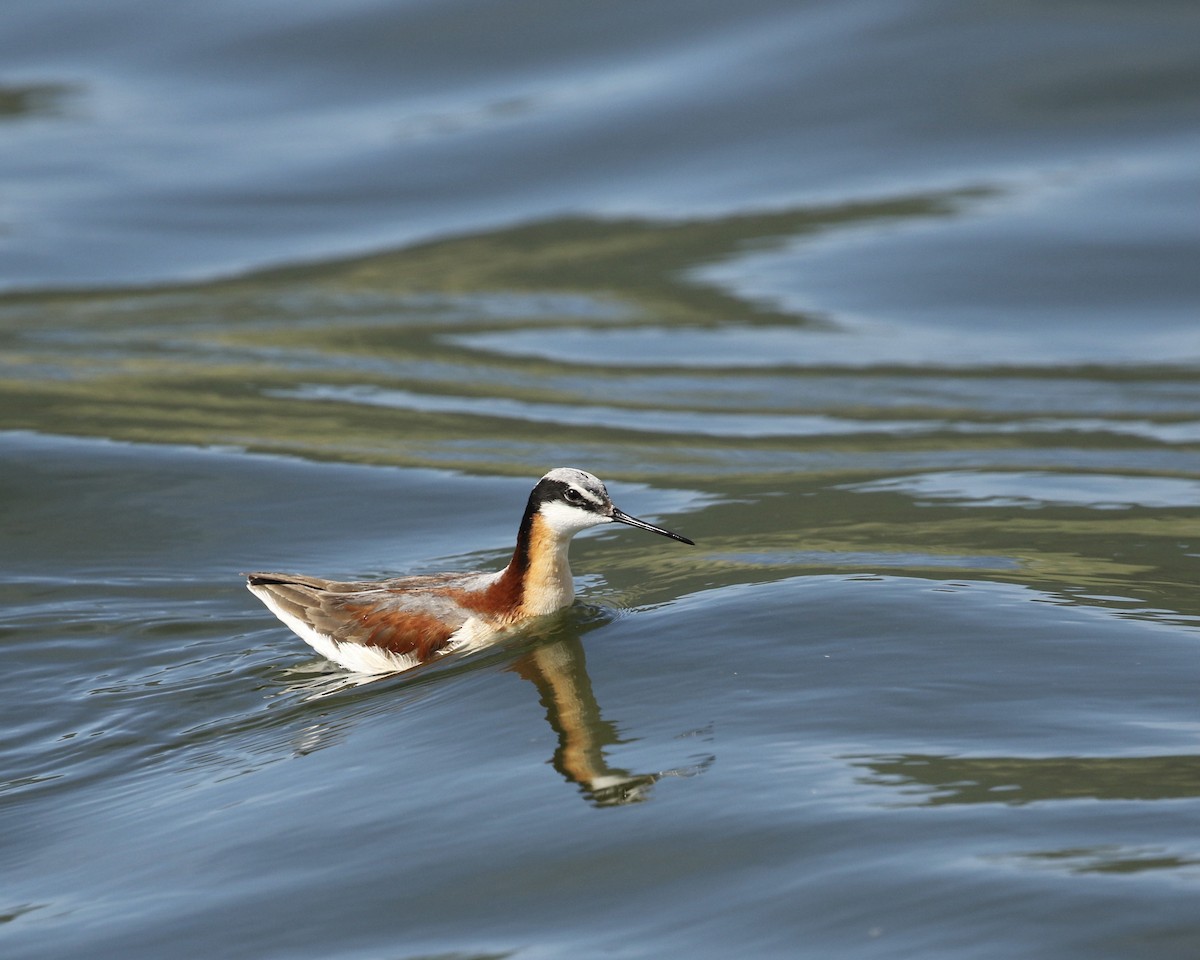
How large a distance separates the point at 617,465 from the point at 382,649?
Result: 375 cm

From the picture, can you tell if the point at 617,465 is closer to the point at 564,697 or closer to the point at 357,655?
the point at 357,655

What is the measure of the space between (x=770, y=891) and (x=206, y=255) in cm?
1303

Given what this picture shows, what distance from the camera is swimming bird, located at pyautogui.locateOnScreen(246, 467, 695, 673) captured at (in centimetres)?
902

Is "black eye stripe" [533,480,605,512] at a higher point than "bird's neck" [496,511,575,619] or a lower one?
higher

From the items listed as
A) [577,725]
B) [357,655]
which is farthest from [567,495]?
[577,725]

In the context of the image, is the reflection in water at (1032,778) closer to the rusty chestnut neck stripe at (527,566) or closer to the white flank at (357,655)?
the rusty chestnut neck stripe at (527,566)

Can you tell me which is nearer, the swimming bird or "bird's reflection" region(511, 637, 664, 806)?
"bird's reflection" region(511, 637, 664, 806)

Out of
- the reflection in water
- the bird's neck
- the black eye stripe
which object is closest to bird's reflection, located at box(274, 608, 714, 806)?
the bird's neck

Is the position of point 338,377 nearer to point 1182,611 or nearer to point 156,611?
point 156,611

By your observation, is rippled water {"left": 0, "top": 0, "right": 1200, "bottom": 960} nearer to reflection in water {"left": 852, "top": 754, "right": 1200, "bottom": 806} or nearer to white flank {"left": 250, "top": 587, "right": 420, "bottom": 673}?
reflection in water {"left": 852, "top": 754, "right": 1200, "bottom": 806}

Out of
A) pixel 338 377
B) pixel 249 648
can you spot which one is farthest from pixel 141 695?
pixel 338 377

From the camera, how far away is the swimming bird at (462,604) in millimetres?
9016

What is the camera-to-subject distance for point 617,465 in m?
12.5

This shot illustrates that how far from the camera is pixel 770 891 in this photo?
604 centimetres
